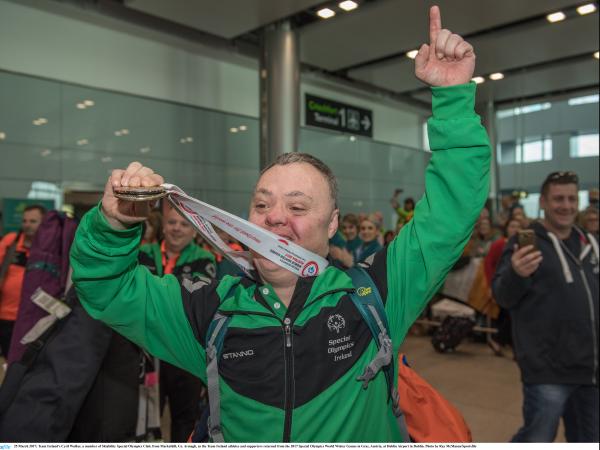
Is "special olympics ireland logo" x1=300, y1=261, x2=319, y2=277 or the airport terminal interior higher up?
the airport terminal interior

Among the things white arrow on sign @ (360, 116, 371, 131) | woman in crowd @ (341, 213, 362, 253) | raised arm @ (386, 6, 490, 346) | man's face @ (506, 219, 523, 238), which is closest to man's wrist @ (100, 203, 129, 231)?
raised arm @ (386, 6, 490, 346)

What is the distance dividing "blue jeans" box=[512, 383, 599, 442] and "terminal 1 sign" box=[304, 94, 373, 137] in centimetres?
810

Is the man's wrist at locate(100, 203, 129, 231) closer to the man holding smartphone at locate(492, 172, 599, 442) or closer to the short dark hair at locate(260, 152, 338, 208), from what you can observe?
the short dark hair at locate(260, 152, 338, 208)

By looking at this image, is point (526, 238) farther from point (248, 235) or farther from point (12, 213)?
point (12, 213)

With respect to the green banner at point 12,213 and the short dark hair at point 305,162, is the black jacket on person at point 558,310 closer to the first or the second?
the short dark hair at point 305,162

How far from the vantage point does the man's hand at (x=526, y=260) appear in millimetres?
2609

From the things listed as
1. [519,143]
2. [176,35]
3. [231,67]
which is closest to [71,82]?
[176,35]

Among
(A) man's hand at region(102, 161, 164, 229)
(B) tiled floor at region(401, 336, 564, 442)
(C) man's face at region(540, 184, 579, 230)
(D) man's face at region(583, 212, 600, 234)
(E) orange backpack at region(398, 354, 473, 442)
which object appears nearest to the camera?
(A) man's hand at region(102, 161, 164, 229)

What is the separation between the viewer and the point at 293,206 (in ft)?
4.44

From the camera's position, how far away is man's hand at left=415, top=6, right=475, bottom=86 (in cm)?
123

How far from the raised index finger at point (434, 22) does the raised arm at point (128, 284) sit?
77 centimetres

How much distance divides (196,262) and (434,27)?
274cm

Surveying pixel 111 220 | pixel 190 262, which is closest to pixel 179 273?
pixel 190 262

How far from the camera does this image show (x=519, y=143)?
1404 cm
